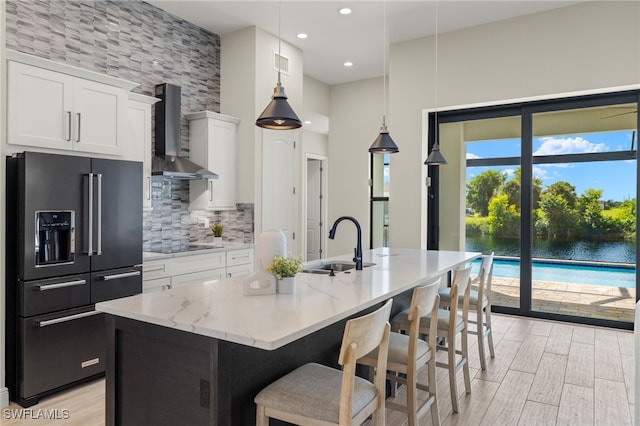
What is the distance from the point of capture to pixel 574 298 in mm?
4953

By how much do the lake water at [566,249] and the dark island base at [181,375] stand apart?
394cm

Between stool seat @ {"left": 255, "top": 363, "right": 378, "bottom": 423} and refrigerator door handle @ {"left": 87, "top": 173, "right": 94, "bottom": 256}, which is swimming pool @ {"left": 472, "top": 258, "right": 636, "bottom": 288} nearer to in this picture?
stool seat @ {"left": 255, "top": 363, "right": 378, "bottom": 423}

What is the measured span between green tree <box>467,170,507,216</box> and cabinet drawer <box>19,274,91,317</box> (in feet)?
14.4

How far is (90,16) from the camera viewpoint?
402cm

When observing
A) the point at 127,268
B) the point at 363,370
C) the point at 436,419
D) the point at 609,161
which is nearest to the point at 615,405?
the point at 436,419

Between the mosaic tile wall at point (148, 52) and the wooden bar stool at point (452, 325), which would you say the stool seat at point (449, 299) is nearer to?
the wooden bar stool at point (452, 325)

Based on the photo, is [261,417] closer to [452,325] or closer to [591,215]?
[452,325]

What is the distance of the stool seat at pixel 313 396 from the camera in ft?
5.43

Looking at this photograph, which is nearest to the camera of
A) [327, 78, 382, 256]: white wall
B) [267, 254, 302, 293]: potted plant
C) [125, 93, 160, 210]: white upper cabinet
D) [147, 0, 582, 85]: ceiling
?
[267, 254, 302, 293]: potted plant

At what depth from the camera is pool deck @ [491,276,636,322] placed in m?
4.68

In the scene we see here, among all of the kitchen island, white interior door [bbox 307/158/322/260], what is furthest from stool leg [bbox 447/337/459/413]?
white interior door [bbox 307/158/322/260]

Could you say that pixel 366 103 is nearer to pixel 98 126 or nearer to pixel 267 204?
pixel 267 204

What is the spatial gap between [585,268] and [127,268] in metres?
4.78


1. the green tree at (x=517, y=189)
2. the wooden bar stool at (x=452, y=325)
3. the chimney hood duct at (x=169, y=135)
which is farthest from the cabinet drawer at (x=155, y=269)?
the green tree at (x=517, y=189)
